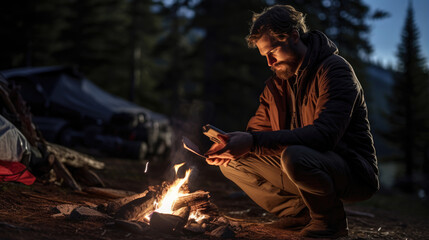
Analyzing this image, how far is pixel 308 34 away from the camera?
3.02m

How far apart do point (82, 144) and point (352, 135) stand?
9.47 metres

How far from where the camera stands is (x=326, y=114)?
2.50 metres

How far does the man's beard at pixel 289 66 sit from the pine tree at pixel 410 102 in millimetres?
22082

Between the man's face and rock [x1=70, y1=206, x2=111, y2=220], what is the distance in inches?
75.2

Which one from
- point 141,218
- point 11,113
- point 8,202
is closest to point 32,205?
point 8,202

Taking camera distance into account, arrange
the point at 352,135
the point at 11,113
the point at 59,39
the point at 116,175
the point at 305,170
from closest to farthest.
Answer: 1. the point at 305,170
2. the point at 352,135
3. the point at 11,113
4. the point at 116,175
5. the point at 59,39

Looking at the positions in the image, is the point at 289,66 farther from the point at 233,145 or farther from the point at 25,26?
the point at 25,26

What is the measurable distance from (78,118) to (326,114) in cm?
1069

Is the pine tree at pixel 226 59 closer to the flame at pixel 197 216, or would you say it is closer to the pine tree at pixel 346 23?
the pine tree at pixel 346 23

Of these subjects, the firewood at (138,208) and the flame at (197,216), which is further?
the flame at (197,216)

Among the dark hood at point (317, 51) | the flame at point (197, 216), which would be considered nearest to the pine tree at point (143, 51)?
the flame at point (197, 216)

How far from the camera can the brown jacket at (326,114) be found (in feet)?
8.20

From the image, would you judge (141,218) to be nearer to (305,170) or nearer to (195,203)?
(195,203)

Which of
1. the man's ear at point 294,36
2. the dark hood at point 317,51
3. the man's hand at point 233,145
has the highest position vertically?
the man's ear at point 294,36
